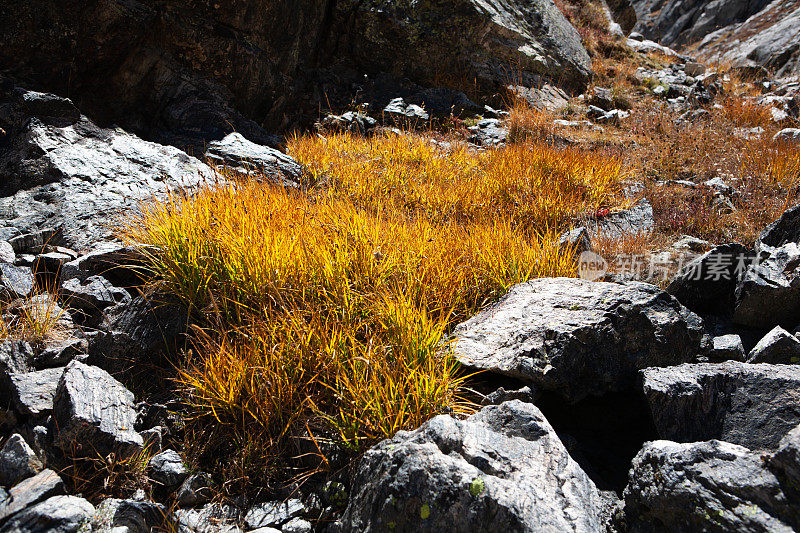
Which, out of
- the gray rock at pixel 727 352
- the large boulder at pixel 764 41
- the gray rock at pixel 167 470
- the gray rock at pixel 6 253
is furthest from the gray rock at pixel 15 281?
the large boulder at pixel 764 41

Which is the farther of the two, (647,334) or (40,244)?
(40,244)

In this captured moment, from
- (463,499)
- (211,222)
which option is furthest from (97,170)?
(463,499)

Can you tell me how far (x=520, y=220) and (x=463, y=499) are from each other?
3962 mm

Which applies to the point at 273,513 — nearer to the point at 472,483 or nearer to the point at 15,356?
the point at 472,483

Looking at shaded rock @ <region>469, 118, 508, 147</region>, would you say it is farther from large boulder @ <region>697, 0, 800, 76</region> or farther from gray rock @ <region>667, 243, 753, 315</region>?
large boulder @ <region>697, 0, 800, 76</region>

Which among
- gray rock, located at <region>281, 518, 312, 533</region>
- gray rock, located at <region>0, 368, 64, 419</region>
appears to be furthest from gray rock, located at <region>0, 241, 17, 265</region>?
gray rock, located at <region>281, 518, 312, 533</region>

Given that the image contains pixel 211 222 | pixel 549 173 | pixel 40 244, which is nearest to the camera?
pixel 211 222

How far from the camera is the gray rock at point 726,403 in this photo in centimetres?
256

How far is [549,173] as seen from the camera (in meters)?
6.40

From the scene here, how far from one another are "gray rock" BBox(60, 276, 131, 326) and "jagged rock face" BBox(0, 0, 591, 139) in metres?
3.24

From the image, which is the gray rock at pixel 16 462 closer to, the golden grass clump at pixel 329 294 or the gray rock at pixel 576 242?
the golden grass clump at pixel 329 294

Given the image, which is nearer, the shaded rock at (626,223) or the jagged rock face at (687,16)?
the shaded rock at (626,223)

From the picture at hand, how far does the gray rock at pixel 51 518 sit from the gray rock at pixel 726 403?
2887 mm

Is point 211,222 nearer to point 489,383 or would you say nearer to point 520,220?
point 489,383
